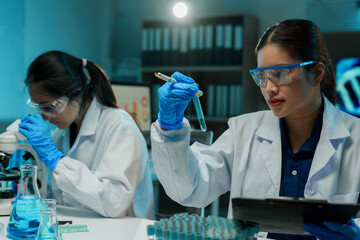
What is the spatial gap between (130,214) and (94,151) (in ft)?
1.00

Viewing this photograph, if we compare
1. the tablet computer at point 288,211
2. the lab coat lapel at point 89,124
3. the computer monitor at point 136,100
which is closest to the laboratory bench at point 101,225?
the lab coat lapel at point 89,124

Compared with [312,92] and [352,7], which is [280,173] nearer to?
[312,92]

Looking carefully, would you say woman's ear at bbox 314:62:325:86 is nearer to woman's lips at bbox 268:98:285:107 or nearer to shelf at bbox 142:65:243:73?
woman's lips at bbox 268:98:285:107

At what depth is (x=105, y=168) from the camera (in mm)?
1683

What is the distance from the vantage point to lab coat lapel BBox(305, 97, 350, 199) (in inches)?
56.1

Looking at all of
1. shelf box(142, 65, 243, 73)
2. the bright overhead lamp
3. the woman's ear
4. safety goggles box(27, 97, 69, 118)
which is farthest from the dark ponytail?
shelf box(142, 65, 243, 73)

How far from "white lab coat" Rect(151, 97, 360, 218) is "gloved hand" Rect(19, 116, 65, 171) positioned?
0.52 metres

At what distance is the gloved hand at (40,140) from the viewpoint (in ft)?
5.61

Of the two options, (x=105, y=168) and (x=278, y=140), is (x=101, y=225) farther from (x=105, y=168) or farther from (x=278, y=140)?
(x=278, y=140)

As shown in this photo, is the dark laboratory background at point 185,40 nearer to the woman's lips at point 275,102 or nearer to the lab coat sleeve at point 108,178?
the lab coat sleeve at point 108,178

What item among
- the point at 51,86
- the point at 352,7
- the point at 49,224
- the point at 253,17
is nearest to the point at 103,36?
the point at 253,17

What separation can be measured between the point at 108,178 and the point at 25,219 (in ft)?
1.43

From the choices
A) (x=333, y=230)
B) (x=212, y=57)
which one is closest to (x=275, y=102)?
(x=333, y=230)

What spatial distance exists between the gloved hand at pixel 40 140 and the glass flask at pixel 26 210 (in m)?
0.39
